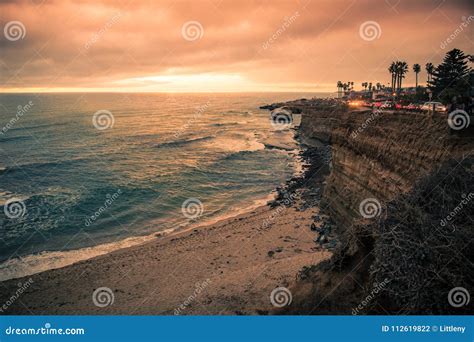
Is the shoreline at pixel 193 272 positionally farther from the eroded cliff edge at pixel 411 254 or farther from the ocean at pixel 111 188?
the eroded cliff edge at pixel 411 254

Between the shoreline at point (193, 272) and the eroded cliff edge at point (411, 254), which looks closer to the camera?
the eroded cliff edge at point (411, 254)

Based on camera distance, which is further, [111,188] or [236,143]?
[236,143]

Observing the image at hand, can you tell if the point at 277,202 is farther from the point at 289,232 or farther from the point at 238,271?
the point at 238,271

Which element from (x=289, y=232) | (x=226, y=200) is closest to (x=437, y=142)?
(x=289, y=232)

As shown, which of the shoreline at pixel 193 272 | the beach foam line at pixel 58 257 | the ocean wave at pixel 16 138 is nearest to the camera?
the shoreline at pixel 193 272

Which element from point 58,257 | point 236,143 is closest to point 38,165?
point 58,257

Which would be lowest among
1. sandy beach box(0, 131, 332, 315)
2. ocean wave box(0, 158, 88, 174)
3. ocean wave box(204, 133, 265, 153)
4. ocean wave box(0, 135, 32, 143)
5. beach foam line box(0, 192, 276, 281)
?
beach foam line box(0, 192, 276, 281)

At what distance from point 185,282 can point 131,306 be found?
2.97m

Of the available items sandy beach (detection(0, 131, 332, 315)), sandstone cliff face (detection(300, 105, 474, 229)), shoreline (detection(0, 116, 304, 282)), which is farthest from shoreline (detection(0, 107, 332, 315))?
sandstone cliff face (detection(300, 105, 474, 229))

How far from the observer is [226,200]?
107ft

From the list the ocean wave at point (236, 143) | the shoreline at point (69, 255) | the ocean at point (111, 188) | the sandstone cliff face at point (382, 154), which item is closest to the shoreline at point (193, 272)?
the shoreline at point (69, 255)

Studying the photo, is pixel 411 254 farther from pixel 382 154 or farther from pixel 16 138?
pixel 16 138

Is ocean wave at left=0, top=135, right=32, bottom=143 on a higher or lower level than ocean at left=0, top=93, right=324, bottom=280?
higher

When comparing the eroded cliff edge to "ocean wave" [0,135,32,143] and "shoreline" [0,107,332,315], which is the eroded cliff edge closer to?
"shoreline" [0,107,332,315]
